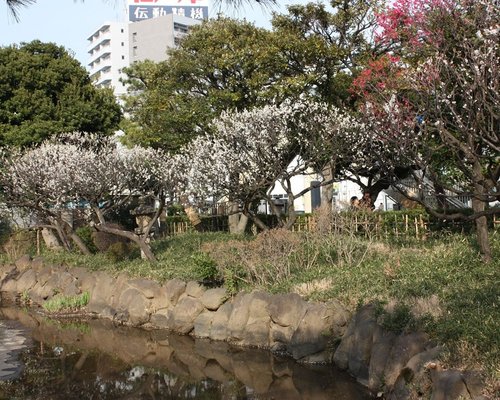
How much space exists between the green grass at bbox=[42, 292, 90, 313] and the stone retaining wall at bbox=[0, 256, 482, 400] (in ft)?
0.71

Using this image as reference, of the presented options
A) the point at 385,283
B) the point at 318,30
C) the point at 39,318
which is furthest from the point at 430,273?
the point at 318,30

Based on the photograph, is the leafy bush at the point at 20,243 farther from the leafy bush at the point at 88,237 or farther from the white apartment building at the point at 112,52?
the white apartment building at the point at 112,52

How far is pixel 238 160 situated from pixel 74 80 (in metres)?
11.6

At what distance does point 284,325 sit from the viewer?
9.28 meters

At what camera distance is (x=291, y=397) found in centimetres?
741

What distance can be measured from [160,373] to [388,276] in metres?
3.83

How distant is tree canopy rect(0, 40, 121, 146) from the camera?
71.5ft

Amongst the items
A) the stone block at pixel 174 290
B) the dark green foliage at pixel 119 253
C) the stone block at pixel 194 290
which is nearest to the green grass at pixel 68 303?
the dark green foliage at pixel 119 253

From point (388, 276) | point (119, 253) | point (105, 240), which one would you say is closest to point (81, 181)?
point (119, 253)

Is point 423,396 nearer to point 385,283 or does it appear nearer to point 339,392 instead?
point 339,392

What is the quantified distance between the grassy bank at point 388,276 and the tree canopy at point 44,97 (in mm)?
9991

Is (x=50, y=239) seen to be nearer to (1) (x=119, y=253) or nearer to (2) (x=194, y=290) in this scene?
(1) (x=119, y=253)

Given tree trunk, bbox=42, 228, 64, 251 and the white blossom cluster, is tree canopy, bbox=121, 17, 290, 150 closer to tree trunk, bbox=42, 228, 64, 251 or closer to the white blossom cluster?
the white blossom cluster

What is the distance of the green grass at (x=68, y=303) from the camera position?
14.0 m
